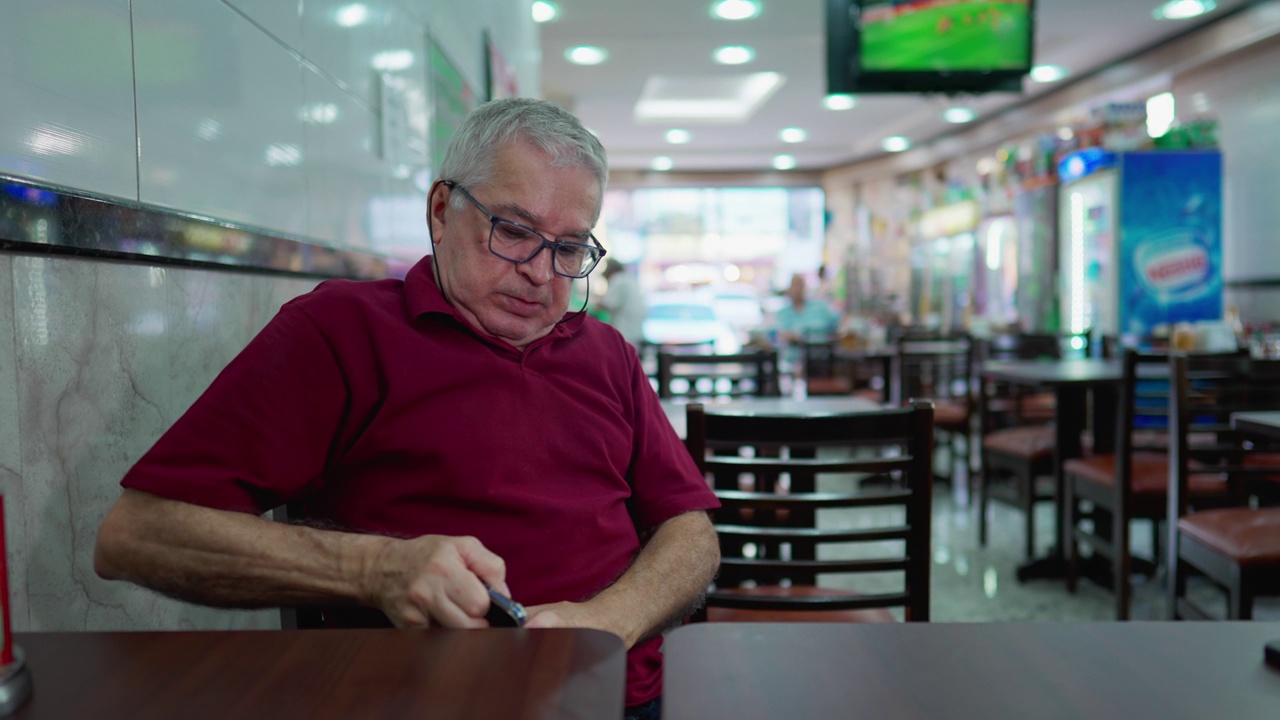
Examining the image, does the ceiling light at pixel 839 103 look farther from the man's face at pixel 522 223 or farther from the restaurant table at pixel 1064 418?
the man's face at pixel 522 223

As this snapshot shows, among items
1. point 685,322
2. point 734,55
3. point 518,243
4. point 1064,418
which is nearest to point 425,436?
point 518,243

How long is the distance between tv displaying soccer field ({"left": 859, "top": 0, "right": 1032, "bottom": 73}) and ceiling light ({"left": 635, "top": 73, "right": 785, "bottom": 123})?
387 cm

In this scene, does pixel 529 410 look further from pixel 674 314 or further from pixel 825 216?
pixel 825 216

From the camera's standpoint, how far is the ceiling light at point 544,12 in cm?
589

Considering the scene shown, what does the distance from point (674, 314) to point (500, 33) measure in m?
7.96

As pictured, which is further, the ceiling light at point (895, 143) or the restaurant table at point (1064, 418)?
the ceiling light at point (895, 143)

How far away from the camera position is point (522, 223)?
1.25m

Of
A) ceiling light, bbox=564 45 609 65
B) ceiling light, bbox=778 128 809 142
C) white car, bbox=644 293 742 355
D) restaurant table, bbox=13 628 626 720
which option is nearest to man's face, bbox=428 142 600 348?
restaurant table, bbox=13 628 626 720

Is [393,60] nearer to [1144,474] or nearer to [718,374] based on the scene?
[718,374]

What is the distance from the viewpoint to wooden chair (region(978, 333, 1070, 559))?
3.77 metres

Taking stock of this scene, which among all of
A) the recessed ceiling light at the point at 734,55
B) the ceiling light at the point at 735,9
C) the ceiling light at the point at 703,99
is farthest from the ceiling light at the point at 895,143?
the ceiling light at the point at 735,9

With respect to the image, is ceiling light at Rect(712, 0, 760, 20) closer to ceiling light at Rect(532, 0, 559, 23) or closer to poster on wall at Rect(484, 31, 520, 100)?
ceiling light at Rect(532, 0, 559, 23)

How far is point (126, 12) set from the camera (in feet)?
3.78

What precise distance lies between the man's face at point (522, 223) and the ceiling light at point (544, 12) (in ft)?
16.5
